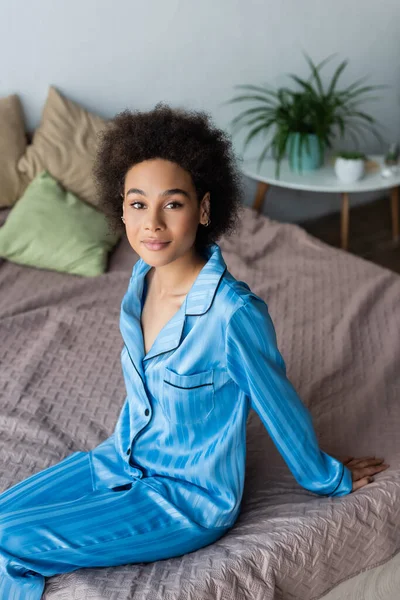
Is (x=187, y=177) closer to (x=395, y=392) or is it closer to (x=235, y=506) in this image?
(x=235, y=506)

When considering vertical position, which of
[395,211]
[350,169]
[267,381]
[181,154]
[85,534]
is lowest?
[395,211]

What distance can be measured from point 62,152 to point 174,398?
1637 mm

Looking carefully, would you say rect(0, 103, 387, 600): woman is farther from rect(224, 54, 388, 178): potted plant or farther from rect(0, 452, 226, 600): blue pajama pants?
rect(224, 54, 388, 178): potted plant

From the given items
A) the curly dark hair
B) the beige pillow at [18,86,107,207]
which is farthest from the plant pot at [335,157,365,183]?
the curly dark hair

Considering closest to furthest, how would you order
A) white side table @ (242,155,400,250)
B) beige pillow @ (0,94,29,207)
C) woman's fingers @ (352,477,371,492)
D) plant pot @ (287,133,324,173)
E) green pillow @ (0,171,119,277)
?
woman's fingers @ (352,477,371,492)
green pillow @ (0,171,119,277)
beige pillow @ (0,94,29,207)
white side table @ (242,155,400,250)
plant pot @ (287,133,324,173)

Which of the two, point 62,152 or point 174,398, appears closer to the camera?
point 174,398

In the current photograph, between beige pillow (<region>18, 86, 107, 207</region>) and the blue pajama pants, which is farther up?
beige pillow (<region>18, 86, 107, 207</region>)

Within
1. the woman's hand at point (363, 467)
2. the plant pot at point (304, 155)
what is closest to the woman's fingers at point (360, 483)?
the woman's hand at point (363, 467)

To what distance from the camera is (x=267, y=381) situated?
118 centimetres

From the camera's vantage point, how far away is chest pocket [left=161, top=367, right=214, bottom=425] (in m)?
1.23

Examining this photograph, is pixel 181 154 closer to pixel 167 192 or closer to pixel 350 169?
pixel 167 192

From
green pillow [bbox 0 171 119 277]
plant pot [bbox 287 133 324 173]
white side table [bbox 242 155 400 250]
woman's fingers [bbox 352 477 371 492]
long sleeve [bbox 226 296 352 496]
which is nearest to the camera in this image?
long sleeve [bbox 226 296 352 496]

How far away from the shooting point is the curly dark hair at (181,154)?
1.21 meters

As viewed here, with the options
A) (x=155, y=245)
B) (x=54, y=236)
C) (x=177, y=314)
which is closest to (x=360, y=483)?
(x=177, y=314)
